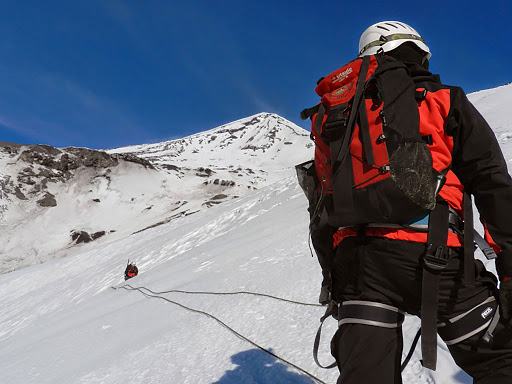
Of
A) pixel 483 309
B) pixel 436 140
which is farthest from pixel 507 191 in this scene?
pixel 483 309

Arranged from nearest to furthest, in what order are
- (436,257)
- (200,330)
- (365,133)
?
(436,257) < (365,133) < (200,330)

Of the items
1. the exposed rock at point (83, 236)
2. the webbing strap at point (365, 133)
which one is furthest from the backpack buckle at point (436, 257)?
the exposed rock at point (83, 236)

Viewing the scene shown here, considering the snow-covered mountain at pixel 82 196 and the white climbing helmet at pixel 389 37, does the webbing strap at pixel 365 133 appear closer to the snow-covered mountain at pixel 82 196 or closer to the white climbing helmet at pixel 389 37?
the white climbing helmet at pixel 389 37

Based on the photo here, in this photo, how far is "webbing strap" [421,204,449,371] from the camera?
3.91ft

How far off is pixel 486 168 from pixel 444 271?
43 cm

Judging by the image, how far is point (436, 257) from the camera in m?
1.19

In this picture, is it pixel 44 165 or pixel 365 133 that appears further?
pixel 44 165

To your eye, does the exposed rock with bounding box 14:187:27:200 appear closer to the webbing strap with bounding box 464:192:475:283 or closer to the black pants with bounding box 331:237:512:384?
the black pants with bounding box 331:237:512:384

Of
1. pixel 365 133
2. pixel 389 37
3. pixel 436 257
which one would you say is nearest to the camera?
pixel 436 257

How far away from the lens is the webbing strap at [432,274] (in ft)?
3.91

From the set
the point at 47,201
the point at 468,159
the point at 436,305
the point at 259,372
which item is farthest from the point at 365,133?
the point at 47,201

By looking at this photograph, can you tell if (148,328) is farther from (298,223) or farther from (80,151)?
(80,151)

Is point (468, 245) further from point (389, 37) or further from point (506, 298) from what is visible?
point (389, 37)

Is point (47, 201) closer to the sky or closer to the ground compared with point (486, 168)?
closer to the sky
